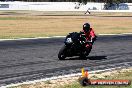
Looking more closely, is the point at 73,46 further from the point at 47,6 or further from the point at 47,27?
the point at 47,6

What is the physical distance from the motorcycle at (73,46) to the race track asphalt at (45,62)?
262mm

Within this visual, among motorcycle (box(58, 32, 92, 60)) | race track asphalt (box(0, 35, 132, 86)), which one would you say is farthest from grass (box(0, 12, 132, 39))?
motorcycle (box(58, 32, 92, 60))

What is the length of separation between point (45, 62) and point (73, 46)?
1.41 metres

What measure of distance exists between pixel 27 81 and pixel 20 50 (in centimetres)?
778

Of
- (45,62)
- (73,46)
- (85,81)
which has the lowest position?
(45,62)

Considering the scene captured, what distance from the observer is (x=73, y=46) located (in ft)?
52.3

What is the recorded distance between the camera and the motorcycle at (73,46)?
15827 millimetres

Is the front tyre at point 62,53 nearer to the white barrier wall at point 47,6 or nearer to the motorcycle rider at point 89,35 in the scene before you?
the motorcycle rider at point 89,35

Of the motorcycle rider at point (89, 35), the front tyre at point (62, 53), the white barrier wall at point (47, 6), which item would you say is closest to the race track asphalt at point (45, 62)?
the front tyre at point (62, 53)

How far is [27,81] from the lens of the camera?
11523 millimetres

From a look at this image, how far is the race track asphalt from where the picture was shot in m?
12.7

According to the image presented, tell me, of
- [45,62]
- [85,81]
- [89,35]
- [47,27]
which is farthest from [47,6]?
[85,81]

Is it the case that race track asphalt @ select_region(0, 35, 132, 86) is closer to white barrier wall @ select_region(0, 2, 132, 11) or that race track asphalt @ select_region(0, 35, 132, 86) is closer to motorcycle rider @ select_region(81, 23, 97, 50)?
motorcycle rider @ select_region(81, 23, 97, 50)

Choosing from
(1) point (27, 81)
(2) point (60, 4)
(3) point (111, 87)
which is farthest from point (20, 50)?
(2) point (60, 4)
